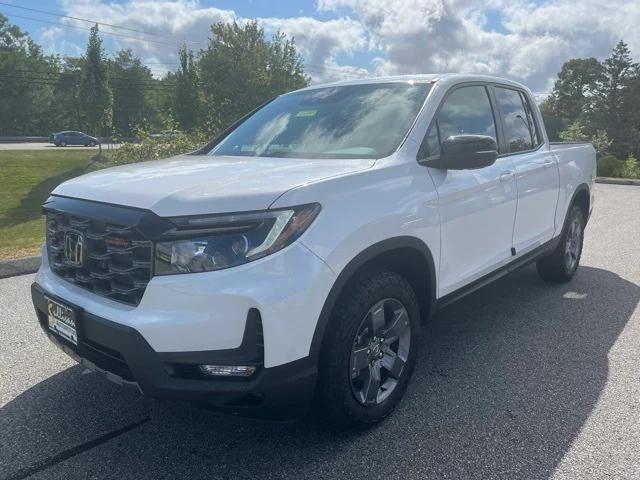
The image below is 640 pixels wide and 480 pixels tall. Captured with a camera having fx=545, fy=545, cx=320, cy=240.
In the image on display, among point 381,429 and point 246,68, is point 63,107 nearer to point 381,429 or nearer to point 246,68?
point 246,68

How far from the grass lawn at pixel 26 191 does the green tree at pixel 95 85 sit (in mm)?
1948

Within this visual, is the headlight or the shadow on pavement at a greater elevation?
the headlight

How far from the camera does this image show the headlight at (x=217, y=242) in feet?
7.38

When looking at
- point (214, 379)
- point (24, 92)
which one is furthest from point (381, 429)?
point (24, 92)

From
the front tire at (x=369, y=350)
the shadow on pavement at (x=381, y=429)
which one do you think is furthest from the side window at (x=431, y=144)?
the shadow on pavement at (x=381, y=429)

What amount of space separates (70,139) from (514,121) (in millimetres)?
48644

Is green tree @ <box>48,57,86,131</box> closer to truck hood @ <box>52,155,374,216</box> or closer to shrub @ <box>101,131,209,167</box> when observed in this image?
shrub @ <box>101,131,209,167</box>

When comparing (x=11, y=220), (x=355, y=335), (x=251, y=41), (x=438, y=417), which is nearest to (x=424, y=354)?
(x=438, y=417)

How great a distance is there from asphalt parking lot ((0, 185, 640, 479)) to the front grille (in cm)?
83

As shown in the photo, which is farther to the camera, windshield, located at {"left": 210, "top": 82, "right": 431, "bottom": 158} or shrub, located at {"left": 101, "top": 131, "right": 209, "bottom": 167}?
shrub, located at {"left": 101, "top": 131, "right": 209, "bottom": 167}

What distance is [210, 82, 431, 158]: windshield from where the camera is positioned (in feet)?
10.7

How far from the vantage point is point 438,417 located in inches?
118

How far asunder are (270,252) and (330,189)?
0.46 metres

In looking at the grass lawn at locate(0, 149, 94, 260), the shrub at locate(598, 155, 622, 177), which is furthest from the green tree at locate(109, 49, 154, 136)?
the shrub at locate(598, 155, 622, 177)
